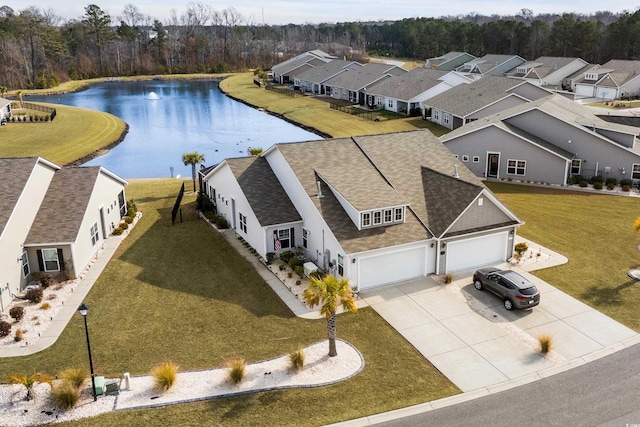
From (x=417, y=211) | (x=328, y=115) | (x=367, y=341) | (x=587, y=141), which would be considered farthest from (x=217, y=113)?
(x=367, y=341)

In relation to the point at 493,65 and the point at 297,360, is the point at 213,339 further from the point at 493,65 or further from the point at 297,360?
the point at 493,65

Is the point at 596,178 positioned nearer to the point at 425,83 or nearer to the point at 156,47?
the point at 425,83

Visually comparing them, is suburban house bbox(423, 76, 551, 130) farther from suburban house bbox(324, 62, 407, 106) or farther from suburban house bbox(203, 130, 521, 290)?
suburban house bbox(203, 130, 521, 290)

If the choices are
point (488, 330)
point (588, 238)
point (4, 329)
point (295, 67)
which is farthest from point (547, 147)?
point (295, 67)

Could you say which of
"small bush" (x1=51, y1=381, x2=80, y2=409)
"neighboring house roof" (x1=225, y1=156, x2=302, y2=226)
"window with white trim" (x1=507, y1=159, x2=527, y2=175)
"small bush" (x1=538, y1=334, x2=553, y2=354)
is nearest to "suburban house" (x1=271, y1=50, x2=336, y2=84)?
"window with white trim" (x1=507, y1=159, x2=527, y2=175)

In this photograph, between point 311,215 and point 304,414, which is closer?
point 304,414

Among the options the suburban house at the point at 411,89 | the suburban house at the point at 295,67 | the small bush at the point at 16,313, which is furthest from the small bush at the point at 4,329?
the suburban house at the point at 295,67
